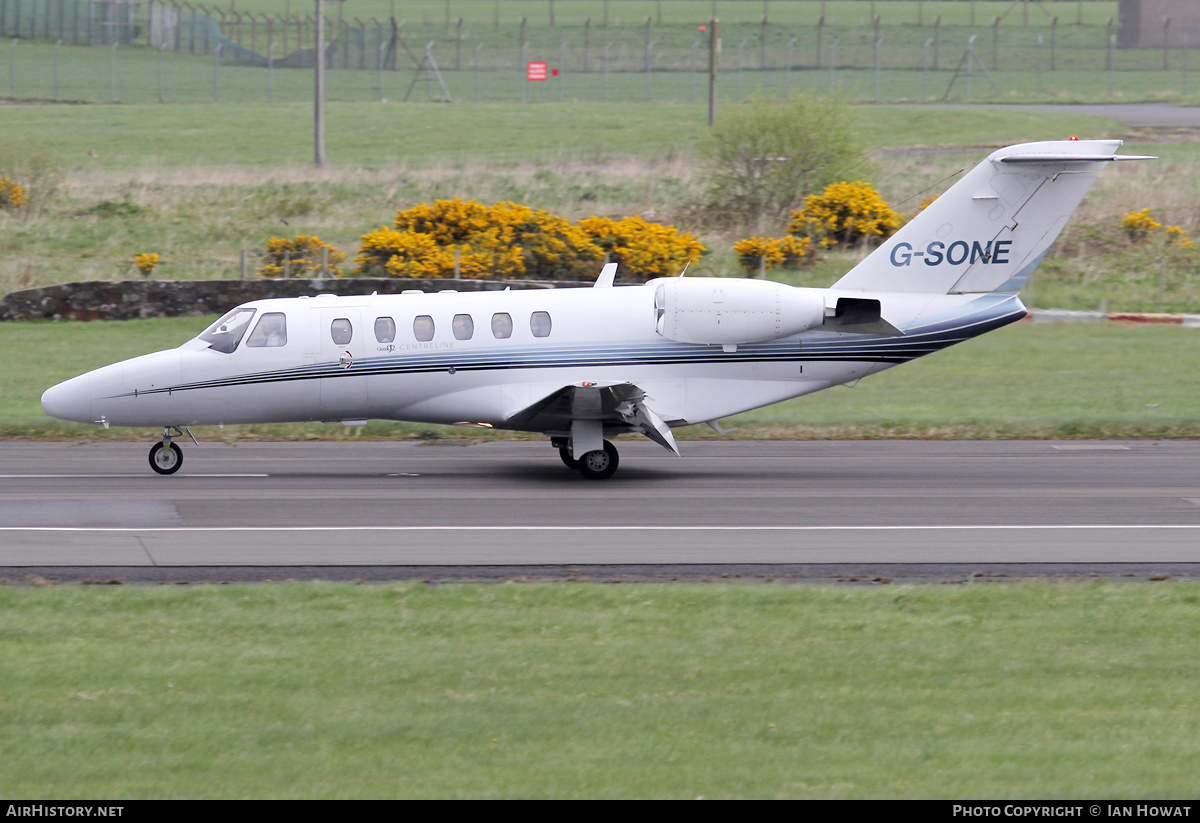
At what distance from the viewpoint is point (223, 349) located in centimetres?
1884

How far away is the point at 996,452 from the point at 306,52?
7380 centimetres

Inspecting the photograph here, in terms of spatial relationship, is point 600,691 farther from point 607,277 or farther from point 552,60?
point 552,60

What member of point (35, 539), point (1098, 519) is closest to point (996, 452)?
point (1098, 519)

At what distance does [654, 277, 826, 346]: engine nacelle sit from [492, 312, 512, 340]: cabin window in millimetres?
1996

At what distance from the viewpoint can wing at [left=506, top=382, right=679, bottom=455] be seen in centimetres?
1809

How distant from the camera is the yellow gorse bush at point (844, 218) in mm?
40438

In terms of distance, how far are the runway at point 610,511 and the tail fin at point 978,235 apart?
8.55 ft

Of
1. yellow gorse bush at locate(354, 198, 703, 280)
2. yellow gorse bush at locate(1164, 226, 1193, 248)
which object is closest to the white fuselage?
yellow gorse bush at locate(354, 198, 703, 280)

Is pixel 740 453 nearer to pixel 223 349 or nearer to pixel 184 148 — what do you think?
pixel 223 349

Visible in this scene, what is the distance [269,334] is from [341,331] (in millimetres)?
959

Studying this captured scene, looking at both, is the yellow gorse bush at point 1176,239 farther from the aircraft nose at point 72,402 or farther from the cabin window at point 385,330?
the aircraft nose at point 72,402

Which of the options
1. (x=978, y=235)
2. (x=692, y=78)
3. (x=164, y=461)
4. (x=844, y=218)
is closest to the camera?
(x=164, y=461)

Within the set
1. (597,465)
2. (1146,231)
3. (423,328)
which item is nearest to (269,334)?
(423,328)

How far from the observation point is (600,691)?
30.1 feet
